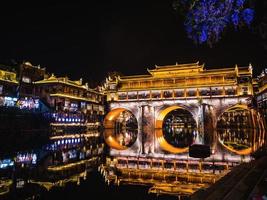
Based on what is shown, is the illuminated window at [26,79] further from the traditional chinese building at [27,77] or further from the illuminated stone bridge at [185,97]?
the illuminated stone bridge at [185,97]

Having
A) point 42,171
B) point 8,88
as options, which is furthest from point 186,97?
point 42,171

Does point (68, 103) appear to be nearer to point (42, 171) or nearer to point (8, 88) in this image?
point (8, 88)

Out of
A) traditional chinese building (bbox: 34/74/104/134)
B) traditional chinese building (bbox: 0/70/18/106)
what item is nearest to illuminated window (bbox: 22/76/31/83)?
traditional chinese building (bbox: 34/74/104/134)

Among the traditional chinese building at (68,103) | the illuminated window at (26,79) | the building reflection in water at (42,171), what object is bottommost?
the building reflection in water at (42,171)

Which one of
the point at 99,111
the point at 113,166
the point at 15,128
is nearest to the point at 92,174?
the point at 113,166

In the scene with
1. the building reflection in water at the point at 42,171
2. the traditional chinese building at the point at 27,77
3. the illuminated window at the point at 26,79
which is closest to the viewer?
the building reflection in water at the point at 42,171

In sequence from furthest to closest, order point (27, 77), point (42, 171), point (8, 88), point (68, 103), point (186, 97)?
point (68, 103), point (27, 77), point (186, 97), point (8, 88), point (42, 171)

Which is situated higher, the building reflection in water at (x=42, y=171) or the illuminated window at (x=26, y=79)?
the illuminated window at (x=26, y=79)

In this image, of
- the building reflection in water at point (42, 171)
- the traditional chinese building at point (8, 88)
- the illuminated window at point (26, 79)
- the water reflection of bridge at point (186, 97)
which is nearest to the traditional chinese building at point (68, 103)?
the illuminated window at point (26, 79)

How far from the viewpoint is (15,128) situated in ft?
116

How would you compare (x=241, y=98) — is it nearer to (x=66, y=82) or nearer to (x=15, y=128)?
(x=66, y=82)

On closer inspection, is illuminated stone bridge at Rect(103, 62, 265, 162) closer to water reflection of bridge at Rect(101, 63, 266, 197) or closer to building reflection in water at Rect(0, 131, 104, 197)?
water reflection of bridge at Rect(101, 63, 266, 197)

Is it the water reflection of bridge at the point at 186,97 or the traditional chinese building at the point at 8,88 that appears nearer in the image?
the traditional chinese building at the point at 8,88

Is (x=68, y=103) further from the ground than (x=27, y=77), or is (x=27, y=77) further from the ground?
(x=27, y=77)
